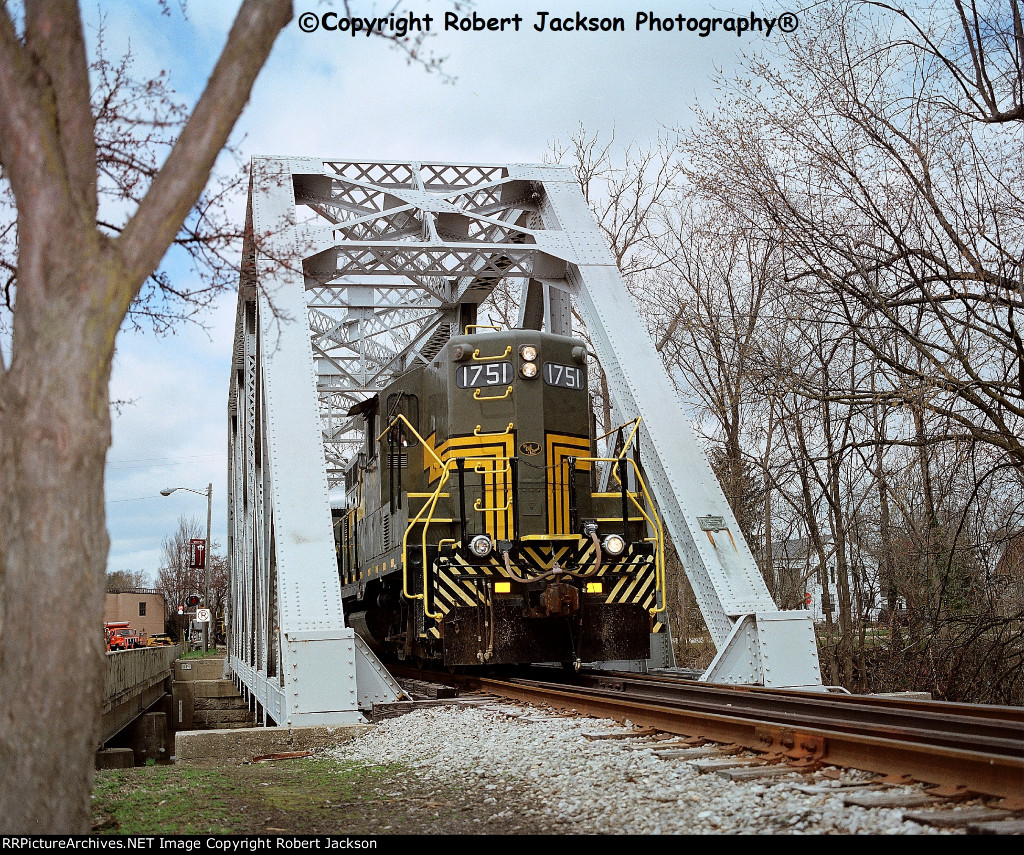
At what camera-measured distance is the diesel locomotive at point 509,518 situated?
9.76 metres

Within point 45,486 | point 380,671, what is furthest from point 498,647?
point 45,486

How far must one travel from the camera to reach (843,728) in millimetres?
5336

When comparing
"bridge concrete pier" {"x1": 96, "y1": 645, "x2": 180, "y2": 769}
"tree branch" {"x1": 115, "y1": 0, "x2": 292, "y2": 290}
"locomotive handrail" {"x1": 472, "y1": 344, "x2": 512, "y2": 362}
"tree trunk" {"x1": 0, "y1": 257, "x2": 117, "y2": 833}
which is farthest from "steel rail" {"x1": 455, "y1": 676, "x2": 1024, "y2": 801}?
"bridge concrete pier" {"x1": 96, "y1": 645, "x2": 180, "y2": 769}

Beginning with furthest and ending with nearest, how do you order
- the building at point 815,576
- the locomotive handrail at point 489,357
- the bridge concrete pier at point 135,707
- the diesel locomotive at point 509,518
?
the bridge concrete pier at point 135,707 → the building at point 815,576 → the locomotive handrail at point 489,357 → the diesel locomotive at point 509,518

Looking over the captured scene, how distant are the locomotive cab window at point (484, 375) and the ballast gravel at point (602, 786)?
479 centimetres

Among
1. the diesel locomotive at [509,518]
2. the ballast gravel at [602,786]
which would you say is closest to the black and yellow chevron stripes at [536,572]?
the diesel locomotive at [509,518]

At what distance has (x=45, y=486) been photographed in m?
3.37

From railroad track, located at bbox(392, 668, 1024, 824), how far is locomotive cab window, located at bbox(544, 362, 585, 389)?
3.67 metres

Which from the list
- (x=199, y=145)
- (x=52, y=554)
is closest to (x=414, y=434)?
(x=199, y=145)

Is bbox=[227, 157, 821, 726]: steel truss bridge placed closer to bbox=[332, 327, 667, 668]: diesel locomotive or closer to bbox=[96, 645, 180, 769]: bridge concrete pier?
bbox=[332, 327, 667, 668]: diesel locomotive

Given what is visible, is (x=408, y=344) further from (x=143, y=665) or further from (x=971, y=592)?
(x=143, y=665)

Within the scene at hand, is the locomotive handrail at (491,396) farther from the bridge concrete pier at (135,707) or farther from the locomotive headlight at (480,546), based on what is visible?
the bridge concrete pier at (135,707)

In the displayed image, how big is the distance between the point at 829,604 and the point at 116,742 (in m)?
15.0

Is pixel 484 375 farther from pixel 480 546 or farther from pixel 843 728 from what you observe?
pixel 843 728
